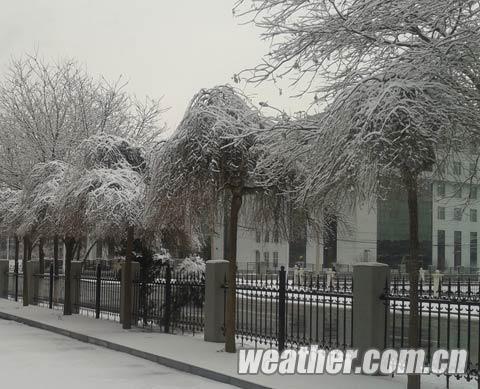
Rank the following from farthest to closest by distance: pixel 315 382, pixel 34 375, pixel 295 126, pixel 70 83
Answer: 1. pixel 70 83
2. pixel 34 375
3. pixel 315 382
4. pixel 295 126

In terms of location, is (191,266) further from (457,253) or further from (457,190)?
(457,253)

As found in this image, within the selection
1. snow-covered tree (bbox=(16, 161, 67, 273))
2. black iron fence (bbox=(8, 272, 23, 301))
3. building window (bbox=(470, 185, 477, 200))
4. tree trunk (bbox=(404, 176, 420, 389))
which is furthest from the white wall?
tree trunk (bbox=(404, 176, 420, 389))

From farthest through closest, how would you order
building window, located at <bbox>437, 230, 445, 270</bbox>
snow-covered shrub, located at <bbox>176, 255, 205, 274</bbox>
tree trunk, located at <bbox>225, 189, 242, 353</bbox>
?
building window, located at <bbox>437, 230, 445, 270</bbox> → snow-covered shrub, located at <bbox>176, 255, 205, 274</bbox> → tree trunk, located at <bbox>225, 189, 242, 353</bbox>

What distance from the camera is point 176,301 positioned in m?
16.1

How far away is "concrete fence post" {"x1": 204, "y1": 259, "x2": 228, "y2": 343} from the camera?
1388 centimetres

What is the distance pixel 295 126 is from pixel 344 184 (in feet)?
3.60

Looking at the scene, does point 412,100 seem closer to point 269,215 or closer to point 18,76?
point 269,215

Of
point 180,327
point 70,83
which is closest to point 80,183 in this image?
point 180,327

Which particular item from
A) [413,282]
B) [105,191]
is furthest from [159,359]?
[413,282]

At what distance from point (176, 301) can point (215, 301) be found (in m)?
2.46

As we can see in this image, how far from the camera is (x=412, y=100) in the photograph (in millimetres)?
6996

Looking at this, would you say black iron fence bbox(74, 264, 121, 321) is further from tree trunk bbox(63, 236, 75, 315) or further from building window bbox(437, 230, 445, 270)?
building window bbox(437, 230, 445, 270)

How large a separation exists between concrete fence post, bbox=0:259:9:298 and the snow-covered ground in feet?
51.5

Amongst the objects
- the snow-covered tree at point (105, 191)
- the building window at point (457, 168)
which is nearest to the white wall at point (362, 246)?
the snow-covered tree at point (105, 191)
